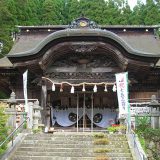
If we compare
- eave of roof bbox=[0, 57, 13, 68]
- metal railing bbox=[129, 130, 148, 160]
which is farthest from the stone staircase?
eave of roof bbox=[0, 57, 13, 68]

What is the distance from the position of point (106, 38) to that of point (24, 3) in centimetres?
1560

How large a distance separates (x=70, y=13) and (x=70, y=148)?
27.5 m

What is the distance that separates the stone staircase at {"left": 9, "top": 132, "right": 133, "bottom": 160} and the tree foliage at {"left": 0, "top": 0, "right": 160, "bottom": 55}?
56.1ft

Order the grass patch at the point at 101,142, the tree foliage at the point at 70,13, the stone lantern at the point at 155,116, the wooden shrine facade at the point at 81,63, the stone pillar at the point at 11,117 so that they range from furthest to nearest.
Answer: the tree foliage at the point at 70,13, the wooden shrine facade at the point at 81,63, the stone pillar at the point at 11,117, the stone lantern at the point at 155,116, the grass patch at the point at 101,142

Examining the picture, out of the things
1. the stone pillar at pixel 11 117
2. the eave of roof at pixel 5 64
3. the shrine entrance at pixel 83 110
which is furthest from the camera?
the shrine entrance at pixel 83 110

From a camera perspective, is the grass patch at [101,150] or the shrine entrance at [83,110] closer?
the grass patch at [101,150]

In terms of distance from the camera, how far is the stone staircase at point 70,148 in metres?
11.5

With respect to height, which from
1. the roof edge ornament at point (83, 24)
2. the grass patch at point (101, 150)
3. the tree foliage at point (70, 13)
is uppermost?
the tree foliage at point (70, 13)

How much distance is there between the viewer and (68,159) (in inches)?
447

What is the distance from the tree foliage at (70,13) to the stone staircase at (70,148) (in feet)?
56.1

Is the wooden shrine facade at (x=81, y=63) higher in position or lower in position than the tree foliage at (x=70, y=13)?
lower

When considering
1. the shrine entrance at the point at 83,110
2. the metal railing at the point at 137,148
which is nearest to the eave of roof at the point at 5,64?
the shrine entrance at the point at 83,110

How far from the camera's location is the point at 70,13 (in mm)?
38344

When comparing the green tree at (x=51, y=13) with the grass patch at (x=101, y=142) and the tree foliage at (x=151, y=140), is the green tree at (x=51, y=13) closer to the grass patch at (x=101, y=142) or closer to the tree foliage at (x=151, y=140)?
the tree foliage at (x=151, y=140)
